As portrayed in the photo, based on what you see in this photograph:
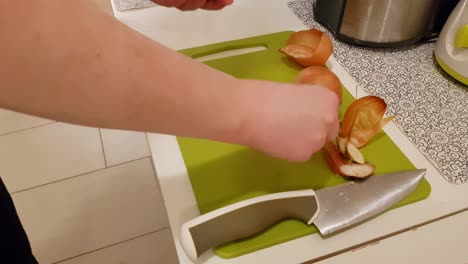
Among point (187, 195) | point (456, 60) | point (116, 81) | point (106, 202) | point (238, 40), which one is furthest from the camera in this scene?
point (106, 202)

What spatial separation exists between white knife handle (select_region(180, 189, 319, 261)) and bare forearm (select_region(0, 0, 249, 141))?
0.12 metres

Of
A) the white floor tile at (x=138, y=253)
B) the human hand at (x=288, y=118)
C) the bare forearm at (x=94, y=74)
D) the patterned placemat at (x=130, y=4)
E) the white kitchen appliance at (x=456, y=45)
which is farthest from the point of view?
the white floor tile at (x=138, y=253)

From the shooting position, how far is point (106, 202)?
108 cm

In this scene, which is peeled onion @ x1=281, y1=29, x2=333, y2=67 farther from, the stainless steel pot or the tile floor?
the tile floor

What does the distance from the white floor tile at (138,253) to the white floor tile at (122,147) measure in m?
0.25

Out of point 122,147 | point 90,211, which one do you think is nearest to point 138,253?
point 90,211

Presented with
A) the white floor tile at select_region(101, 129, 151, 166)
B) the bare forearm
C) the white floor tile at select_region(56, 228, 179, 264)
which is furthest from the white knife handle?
the white floor tile at select_region(101, 129, 151, 166)

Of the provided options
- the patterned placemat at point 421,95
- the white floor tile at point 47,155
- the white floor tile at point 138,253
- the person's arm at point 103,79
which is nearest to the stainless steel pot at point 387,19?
the patterned placemat at point 421,95

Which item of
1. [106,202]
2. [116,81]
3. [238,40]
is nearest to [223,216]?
[116,81]

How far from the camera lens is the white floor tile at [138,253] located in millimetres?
981

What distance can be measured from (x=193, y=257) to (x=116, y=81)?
0.20 metres

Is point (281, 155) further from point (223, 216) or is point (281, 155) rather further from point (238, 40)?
point (238, 40)

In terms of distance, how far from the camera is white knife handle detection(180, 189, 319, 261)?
38 centimetres

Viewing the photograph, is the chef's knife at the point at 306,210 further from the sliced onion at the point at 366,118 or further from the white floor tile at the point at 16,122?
the white floor tile at the point at 16,122
